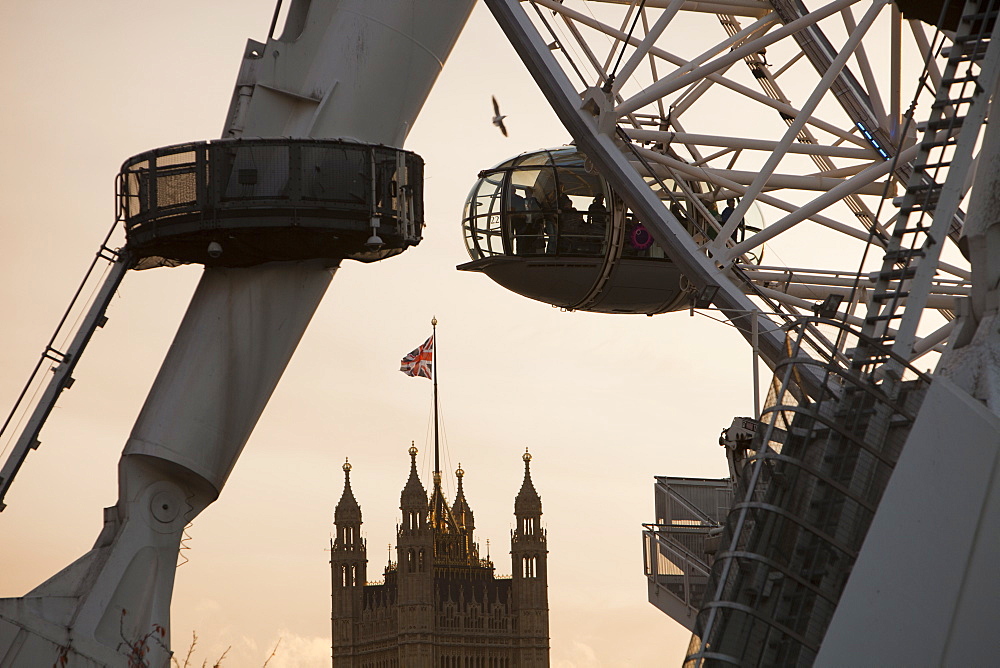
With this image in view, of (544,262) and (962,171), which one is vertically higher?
(544,262)

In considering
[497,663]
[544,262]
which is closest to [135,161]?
[544,262]

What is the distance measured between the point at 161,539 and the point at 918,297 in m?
16.7

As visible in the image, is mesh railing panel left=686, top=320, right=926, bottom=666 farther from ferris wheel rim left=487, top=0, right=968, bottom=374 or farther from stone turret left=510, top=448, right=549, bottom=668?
stone turret left=510, top=448, right=549, bottom=668

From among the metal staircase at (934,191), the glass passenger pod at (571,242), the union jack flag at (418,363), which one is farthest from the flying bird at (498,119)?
the union jack flag at (418,363)

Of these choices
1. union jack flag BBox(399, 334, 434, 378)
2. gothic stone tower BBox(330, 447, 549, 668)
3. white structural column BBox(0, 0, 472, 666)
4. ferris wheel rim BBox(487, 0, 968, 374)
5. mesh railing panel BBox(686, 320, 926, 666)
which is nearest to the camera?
mesh railing panel BBox(686, 320, 926, 666)

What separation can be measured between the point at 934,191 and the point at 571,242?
20.3 metres

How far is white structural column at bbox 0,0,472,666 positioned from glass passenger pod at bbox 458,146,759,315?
6.09 meters

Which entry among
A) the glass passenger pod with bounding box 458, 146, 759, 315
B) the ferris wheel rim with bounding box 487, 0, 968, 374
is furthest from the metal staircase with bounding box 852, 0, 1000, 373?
the glass passenger pod with bounding box 458, 146, 759, 315

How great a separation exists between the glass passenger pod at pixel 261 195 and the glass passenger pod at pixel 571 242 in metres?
7.01

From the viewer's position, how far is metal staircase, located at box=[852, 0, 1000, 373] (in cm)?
1485

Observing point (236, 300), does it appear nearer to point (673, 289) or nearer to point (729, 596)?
point (673, 289)

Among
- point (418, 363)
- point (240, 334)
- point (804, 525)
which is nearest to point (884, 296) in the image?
point (804, 525)

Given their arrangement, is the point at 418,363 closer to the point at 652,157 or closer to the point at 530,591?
the point at 530,591

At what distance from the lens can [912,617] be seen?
41.8 feet
